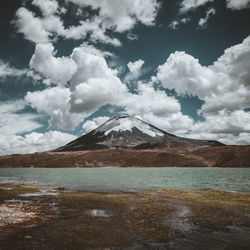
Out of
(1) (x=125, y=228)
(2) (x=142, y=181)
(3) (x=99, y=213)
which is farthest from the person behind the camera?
(2) (x=142, y=181)

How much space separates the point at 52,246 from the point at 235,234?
11.5 meters

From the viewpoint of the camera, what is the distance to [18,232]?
1387 centimetres

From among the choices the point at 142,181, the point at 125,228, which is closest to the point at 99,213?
the point at 125,228

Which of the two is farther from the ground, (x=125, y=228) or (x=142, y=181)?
(x=125, y=228)

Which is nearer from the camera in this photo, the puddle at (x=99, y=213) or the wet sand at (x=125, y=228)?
the wet sand at (x=125, y=228)

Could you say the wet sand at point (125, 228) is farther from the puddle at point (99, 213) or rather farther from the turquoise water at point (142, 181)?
the turquoise water at point (142, 181)

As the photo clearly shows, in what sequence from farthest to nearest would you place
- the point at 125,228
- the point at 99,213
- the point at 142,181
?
1. the point at 142,181
2. the point at 99,213
3. the point at 125,228

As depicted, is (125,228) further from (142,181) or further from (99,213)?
(142,181)

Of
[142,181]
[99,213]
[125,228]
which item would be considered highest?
[125,228]

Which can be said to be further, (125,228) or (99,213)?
(99,213)

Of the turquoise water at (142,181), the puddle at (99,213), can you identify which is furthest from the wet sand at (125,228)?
the turquoise water at (142,181)

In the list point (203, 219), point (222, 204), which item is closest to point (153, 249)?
point (203, 219)

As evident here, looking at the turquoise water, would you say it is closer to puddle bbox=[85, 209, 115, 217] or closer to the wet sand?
puddle bbox=[85, 209, 115, 217]

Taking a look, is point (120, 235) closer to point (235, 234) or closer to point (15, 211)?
point (235, 234)
